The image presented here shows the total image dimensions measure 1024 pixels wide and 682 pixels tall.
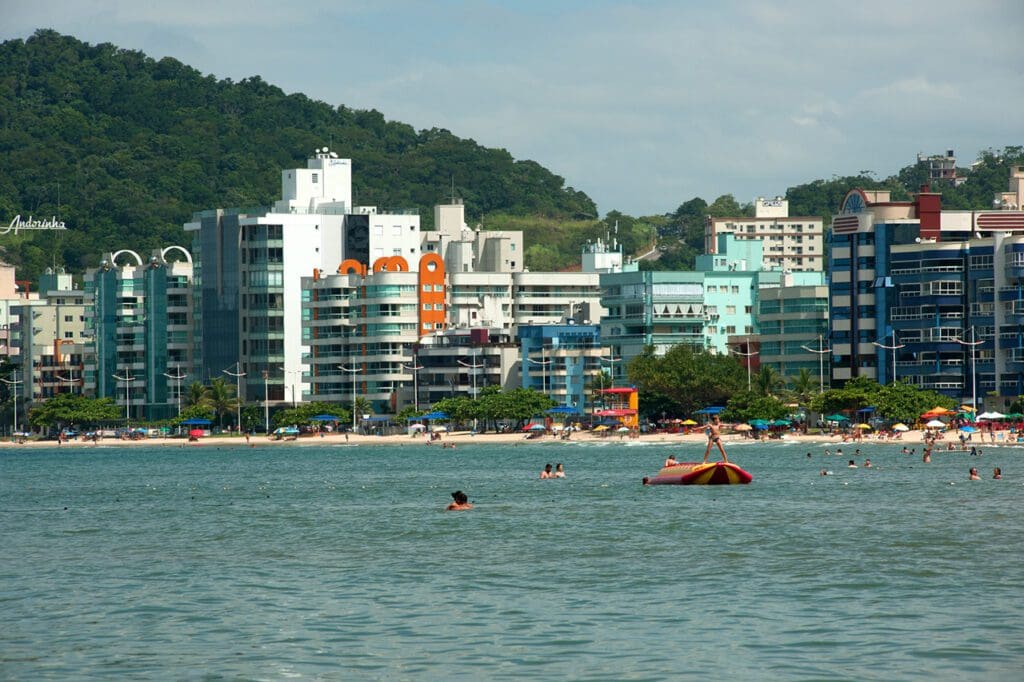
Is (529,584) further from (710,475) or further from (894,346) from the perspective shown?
(894,346)

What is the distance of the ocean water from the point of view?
128ft

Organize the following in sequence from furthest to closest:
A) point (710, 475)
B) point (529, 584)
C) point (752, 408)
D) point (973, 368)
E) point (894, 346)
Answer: point (894, 346), point (752, 408), point (973, 368), point (710, 475), point (529, 584)

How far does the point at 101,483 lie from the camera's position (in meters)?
125

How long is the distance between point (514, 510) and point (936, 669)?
4704 cm

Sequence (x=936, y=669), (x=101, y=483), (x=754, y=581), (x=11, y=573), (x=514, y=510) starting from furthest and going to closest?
(x=101, y=483), (x=514, y=510), (x=11, y=573), (x=754, y=581), (x=936, y=669)

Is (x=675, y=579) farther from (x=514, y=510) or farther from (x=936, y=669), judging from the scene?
(x=514, y=510)

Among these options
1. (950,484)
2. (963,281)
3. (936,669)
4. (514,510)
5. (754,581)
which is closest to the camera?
(936,669)

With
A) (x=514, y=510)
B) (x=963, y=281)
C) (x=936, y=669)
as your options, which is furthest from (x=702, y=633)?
(x=963, y=281)

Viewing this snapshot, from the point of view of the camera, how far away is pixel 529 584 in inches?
2047

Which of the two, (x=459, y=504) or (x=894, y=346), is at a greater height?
(x=894, y=346)

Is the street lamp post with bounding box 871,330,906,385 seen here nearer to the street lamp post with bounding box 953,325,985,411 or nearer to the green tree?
the street lamp post with bounding box 953,325,985,411

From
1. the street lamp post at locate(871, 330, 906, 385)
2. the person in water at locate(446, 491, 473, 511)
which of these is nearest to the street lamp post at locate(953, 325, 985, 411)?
the street lamp post at locate(871, 330, 906, 385)

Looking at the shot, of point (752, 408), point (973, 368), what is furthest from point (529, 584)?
point (973, 368)

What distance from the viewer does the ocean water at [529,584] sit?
39.1 meters
